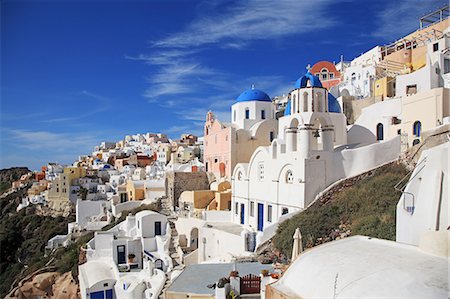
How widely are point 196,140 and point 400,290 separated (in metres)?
69.2

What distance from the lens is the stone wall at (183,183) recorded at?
29984mm

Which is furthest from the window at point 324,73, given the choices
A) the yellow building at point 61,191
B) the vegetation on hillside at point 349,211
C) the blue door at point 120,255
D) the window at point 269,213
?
the yellow building at point 61,191

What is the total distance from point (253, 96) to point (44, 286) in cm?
2086

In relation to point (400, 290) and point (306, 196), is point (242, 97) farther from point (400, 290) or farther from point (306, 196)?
point (400, 290)

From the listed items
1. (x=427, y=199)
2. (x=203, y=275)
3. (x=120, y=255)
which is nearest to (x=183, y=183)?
(x=120, y=255)

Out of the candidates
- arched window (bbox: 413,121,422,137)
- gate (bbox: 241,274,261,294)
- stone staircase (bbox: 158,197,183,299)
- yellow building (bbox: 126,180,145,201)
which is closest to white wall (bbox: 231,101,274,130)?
stone staircase (bbox: 158,197,183,299)

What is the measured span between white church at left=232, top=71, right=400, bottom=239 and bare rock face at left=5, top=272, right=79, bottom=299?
13.7 metres

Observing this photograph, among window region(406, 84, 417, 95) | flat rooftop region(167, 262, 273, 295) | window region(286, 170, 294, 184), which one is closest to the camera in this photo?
flat rooftop region(167, 262, 273, 295)

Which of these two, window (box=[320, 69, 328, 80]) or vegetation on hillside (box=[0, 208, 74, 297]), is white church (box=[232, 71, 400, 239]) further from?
vegetation on hillside (box=[0, 208, 74, 297])

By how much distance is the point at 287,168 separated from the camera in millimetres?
18203

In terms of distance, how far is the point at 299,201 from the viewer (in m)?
17.1

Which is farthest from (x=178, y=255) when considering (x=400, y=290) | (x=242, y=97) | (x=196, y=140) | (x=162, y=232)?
(x=196, y=140)

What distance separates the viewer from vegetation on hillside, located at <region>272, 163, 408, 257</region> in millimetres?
13577

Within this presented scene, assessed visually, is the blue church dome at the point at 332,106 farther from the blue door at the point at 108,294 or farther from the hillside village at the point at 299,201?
the blue door at the point at 108,294
